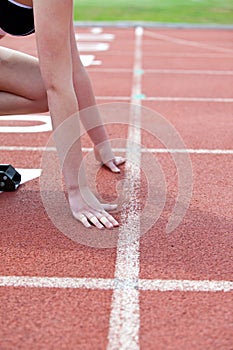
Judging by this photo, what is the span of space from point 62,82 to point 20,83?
0.45 m

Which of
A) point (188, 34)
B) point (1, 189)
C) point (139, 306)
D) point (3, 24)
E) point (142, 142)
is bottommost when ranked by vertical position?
point (188, 34)

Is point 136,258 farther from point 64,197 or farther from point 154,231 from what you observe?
point 64,197

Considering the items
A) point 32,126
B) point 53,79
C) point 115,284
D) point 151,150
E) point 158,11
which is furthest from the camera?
point 158,11

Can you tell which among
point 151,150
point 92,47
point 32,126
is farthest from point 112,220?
point 92,47

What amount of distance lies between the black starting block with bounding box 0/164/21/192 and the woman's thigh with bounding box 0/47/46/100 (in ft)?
1.37

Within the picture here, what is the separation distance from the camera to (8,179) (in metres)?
3.38

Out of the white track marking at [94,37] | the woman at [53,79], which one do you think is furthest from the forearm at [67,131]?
the white track marking at [94,37]

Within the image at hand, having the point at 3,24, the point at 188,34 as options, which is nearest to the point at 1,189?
the point at 3,24

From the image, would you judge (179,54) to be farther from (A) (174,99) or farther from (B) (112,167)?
(B) (112,167)

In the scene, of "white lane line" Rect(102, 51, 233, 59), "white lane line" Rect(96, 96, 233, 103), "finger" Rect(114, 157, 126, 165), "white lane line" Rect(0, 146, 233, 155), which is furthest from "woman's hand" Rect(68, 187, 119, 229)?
"white lane line" Rect(102, 51, 233, 59)

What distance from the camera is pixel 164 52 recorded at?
9727mm

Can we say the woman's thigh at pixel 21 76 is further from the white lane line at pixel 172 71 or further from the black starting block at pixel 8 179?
the white lane line at pixel 172 71

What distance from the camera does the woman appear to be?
2.69m

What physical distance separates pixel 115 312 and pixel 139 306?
10 centimetres
